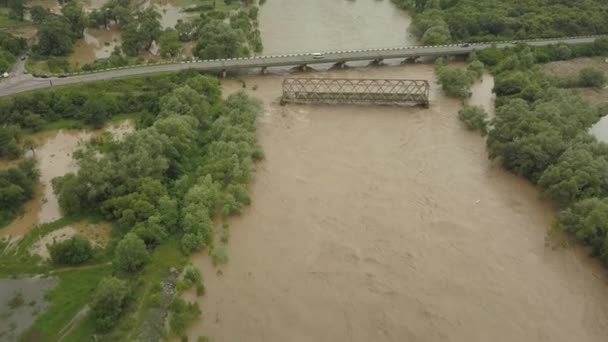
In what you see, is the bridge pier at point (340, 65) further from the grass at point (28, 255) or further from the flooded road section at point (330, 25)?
the grass at point (28, 255)

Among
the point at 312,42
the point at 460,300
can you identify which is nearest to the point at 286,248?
the point at 460,300

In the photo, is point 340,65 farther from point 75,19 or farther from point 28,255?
point 28,255

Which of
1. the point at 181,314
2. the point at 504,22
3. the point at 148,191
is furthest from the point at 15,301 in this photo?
the point at 504,22

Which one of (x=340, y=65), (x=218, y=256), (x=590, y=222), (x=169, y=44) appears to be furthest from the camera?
(x=340, y=65)

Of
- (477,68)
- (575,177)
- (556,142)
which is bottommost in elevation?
(575,177)

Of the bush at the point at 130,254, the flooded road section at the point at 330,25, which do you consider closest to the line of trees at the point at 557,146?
the flooded road section at the point at 330,25

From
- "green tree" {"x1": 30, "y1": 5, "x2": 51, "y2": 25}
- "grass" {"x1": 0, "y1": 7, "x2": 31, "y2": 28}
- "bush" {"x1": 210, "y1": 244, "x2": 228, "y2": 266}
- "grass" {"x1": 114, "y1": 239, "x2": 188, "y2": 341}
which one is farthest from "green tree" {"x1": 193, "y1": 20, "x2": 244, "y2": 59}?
"bush" {"x1": 210, "y1": 244, "x2": 228, "y2": 266}

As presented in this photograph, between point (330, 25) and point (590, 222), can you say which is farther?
point (330, 25)
